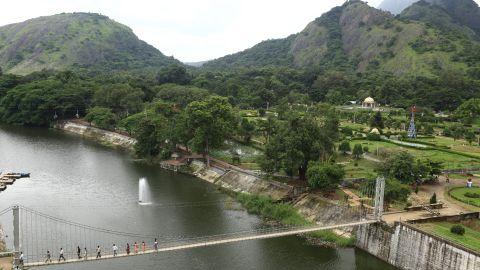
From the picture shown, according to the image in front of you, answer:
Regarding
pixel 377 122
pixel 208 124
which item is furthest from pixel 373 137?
pixel 208 124

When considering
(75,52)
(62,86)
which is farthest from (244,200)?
(75,52)

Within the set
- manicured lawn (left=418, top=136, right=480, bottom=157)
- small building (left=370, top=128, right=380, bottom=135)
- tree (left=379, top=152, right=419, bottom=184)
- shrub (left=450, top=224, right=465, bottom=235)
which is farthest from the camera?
small building (left=370, top=128, right=380, bottom=135)

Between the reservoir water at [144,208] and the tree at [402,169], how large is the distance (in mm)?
9756

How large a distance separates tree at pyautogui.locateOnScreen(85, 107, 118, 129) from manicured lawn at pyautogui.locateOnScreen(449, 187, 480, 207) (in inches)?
2447

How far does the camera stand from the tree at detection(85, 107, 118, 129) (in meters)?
86.5

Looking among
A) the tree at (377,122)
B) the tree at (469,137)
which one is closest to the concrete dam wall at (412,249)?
the tree at (469,137)

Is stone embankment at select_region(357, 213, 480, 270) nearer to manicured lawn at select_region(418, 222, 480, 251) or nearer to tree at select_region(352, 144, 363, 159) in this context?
manicured lawn at select_region(418, 222, 480, 251)

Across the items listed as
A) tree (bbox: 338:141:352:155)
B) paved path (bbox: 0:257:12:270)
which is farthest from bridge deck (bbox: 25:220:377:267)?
tree (bbox: 338:141:352:155)

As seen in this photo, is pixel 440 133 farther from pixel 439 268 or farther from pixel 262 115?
pixel 439 268

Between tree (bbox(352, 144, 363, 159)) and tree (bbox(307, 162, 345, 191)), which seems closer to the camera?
tree (bbox(307, 162, 345, 191))

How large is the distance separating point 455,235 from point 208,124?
112ft

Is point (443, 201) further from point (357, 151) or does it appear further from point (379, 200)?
point (357, 151)

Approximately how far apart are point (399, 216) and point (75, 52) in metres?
176

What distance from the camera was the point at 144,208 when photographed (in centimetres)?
4578
